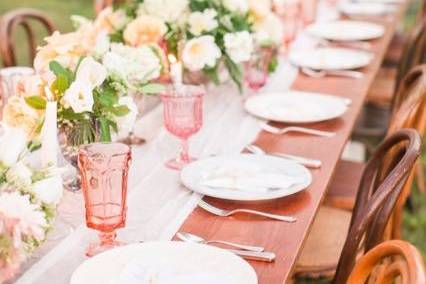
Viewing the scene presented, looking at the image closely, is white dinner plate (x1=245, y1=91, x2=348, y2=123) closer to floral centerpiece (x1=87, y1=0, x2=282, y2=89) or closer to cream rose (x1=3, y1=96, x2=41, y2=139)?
floral centerpiece (x1=87, y1=0, x2=282, y2=89)

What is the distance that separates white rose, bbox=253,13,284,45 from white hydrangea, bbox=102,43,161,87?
0.69 meters

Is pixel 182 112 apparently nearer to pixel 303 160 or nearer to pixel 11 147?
pixel 303 160

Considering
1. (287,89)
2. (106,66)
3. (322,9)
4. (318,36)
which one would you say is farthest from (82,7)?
(106,66)

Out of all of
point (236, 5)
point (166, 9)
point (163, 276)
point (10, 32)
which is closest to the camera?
point (163, 276)

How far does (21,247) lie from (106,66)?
1.99 feet

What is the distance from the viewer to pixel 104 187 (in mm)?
1387

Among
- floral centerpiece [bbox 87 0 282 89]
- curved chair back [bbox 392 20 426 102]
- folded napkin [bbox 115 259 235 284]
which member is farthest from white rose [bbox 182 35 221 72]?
curved chair back [bbox 392 20 426 102]

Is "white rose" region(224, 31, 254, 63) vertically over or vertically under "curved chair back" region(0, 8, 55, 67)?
over

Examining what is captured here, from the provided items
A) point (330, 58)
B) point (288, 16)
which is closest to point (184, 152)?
point (330, 58)

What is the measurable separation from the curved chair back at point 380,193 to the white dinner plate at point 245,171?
0.15 m

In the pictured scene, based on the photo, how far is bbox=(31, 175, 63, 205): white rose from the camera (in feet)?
3.91

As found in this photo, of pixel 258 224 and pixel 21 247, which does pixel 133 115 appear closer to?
pixel 258 224

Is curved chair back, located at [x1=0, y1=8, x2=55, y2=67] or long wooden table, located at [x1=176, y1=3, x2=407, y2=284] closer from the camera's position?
long wooden table, located at [x1=176, y1=3, x2=407, y2=284]

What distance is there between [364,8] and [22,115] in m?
2.81
